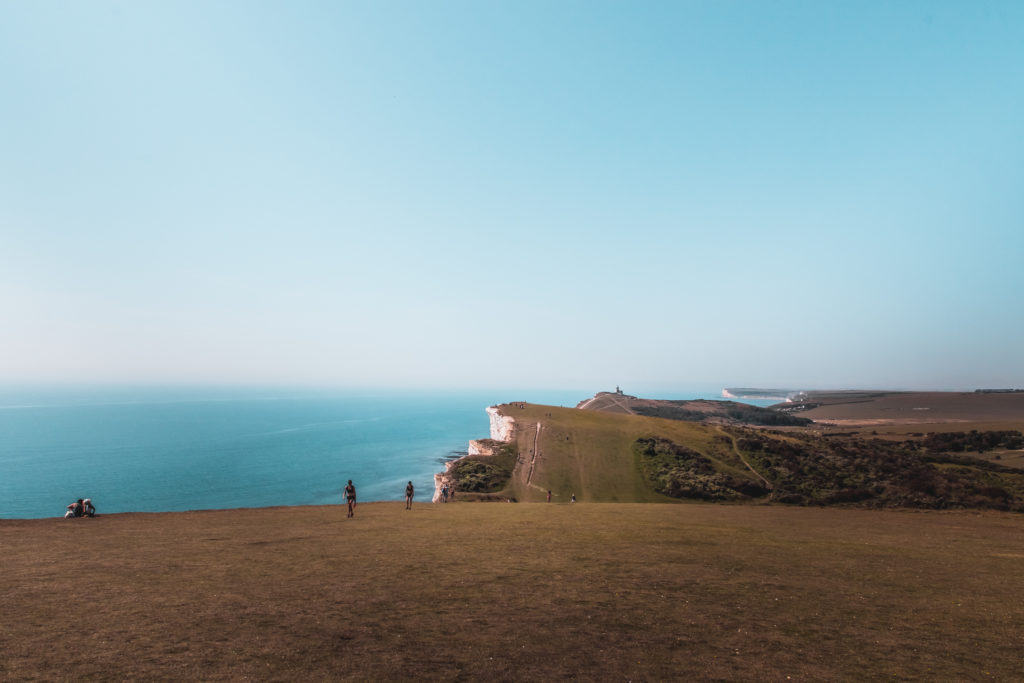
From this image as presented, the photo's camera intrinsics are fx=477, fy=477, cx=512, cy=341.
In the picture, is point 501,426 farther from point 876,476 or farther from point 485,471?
point 876,476

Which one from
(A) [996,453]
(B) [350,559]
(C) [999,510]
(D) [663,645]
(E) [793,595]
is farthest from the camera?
(A) [996,453]

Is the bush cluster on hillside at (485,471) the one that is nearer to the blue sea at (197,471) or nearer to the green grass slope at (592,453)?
the green grass slope at (592,453)

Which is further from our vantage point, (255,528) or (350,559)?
(255,528)

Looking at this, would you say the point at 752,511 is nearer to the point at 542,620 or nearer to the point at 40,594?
the point at 542,620

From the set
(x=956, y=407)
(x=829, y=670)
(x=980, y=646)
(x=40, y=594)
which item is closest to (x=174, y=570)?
A: (x=40, y=594)

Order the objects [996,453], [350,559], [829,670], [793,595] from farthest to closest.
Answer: [996,453]
[350,559]
[793,595]
[829,670]

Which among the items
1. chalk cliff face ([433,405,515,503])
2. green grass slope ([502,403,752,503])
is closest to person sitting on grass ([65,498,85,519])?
chalk cliff face ([433,405,515,503])

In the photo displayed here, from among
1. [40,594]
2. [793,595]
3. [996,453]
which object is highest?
[40,594]
